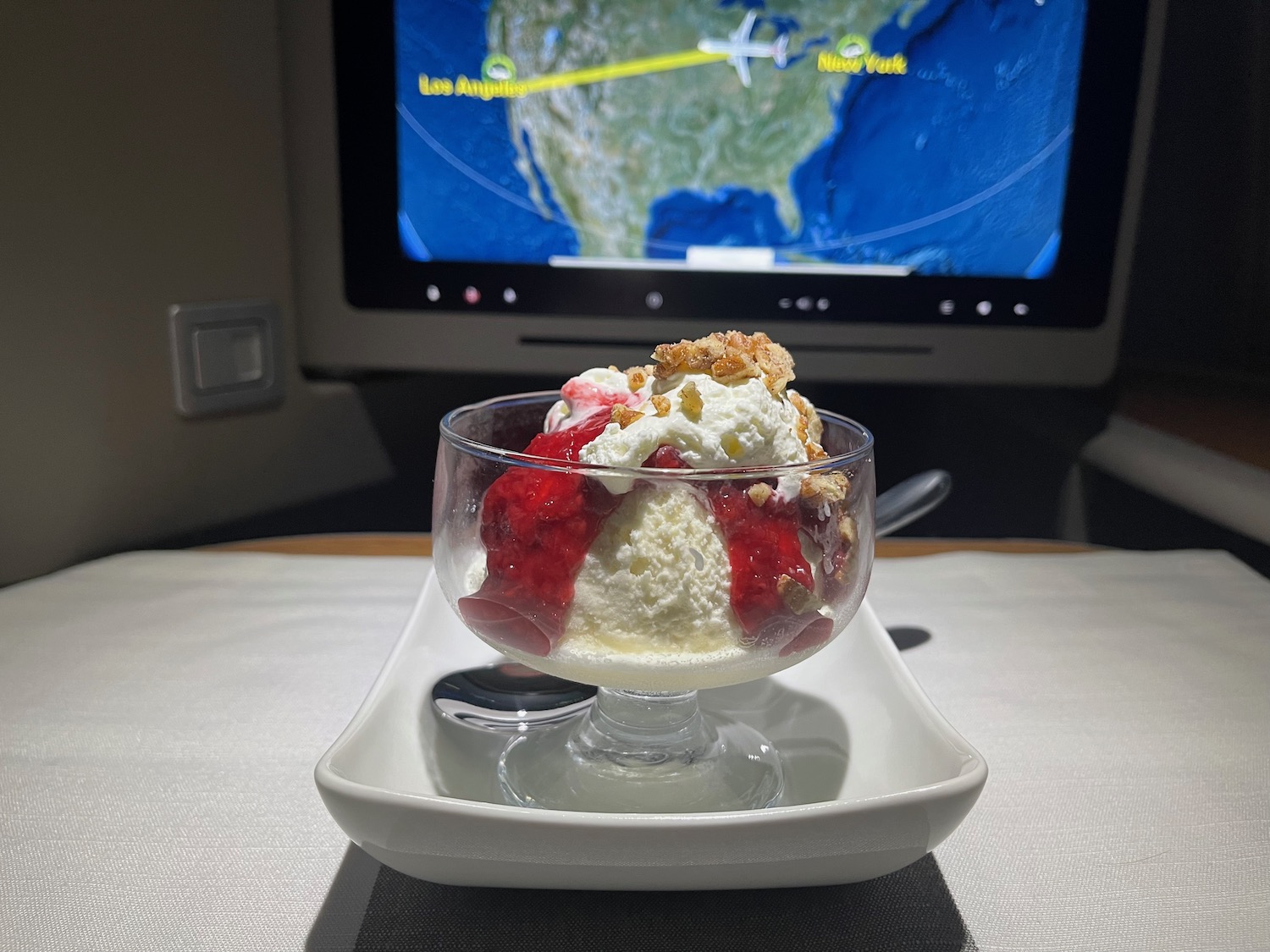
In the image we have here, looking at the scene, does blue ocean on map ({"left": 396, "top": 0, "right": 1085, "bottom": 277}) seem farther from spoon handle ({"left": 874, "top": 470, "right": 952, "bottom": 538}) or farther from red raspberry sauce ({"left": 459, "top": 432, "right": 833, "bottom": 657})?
red raspberry sauce ({"left": 459, "top": 432, "right": 833, "bottom": 657})

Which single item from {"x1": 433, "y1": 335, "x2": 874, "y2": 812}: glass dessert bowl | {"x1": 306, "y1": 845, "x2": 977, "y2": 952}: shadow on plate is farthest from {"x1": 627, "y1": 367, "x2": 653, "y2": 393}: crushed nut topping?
{"x1": 306, "y1": 845, "x2": 977, "y2": 952}: shadow on plate

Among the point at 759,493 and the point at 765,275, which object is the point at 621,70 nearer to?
the point at 765,275

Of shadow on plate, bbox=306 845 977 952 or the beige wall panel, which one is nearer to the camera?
shadow on plate, bbox=306 845 977 952

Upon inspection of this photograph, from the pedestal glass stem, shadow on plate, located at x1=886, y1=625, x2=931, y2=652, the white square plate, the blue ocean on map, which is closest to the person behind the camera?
the white square plate

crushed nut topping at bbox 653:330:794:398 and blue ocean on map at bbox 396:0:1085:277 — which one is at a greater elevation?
blue ocean on map at bbox 396:0:1085:277

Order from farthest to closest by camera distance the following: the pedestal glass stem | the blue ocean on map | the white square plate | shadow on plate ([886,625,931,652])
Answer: the blue ocean on map
shadow on plate ([886,625,931,652])
the pedestal glass stem
the white square plate

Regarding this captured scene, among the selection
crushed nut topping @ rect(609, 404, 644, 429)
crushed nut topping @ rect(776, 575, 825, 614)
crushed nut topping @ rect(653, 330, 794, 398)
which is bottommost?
crushed nut topping @ rect(776, 575, 825, 614)

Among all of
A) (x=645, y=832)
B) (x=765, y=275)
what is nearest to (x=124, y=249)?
(x=765, y=275)
